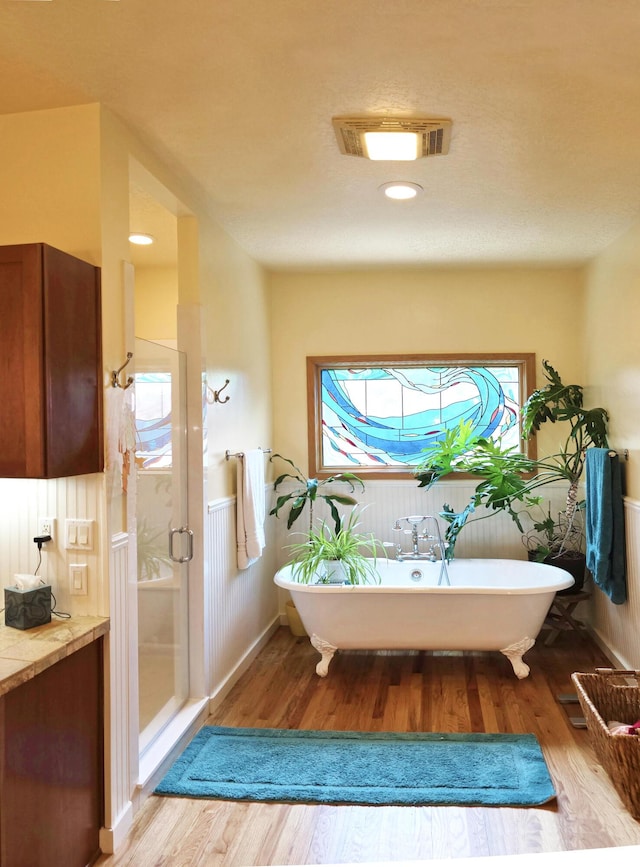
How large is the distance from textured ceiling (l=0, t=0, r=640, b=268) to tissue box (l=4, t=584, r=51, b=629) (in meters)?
1.59

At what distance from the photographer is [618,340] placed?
3.99 meters

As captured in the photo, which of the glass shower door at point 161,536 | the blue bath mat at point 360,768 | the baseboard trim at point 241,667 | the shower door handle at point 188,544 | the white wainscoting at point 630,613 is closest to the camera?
the blue bath mat at point 360,768

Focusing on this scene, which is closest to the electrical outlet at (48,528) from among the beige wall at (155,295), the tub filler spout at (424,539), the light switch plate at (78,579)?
the light switch plate at (78,579)

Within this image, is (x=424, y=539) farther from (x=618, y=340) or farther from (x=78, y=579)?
(x=78, y=579)

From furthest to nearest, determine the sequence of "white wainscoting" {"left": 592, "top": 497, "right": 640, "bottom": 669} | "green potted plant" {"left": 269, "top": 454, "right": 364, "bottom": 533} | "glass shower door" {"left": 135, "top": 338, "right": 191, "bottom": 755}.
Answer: "green potted plant" {"left": 269, "top": 454, "right": 364, "bottom": 533} → "white wainscoting" {"left": 592, "top": 497, "right": 640, "bottom": 669} → "glass shower door" {"left": 135, "top": 338, "right": 191, "bottom": 755}

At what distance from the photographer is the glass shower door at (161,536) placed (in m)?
2.93

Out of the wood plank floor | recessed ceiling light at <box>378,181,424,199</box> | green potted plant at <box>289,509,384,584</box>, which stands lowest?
the wood plank floor

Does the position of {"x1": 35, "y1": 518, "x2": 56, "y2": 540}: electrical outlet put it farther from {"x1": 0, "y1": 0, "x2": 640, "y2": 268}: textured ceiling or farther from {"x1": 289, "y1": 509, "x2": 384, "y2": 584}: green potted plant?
{"x1": 289, "y1": 509, "x2": 384, "y2": 584}: green potted plant

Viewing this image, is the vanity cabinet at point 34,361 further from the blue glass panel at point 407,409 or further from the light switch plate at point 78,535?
the blue glass panel at point 407,409

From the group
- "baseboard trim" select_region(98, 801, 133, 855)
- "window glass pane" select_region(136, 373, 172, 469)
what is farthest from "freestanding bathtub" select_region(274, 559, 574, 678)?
"baseboard trim" select_region(98, 801, 133, 855)

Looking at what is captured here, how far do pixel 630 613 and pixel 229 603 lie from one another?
7.21ft

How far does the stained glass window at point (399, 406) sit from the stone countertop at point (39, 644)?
287 centimetres

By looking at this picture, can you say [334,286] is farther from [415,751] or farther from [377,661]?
[415,751]

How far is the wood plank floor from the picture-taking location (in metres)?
2.39
